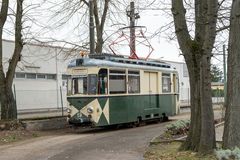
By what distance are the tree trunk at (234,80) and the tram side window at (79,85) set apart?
1123 centimetres

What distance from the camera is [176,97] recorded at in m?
30.1

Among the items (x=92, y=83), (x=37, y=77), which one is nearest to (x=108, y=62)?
(x=92, y=83)

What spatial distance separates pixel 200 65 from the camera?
13406 mm

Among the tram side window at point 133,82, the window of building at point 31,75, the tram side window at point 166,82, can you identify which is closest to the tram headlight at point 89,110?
the tram side window at point 133,82

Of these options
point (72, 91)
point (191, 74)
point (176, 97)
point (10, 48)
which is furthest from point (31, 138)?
Answer: point (10, 48)

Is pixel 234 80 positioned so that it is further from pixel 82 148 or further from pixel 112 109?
pixel 112 109

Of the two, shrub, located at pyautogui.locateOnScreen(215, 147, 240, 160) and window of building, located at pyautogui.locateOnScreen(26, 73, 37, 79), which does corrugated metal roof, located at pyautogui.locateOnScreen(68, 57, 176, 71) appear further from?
window of building, located at pyautogui.locateOnScreen(26, 73, 37, 79)

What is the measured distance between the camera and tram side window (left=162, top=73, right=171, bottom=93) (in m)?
28.1

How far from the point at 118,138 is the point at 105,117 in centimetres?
330

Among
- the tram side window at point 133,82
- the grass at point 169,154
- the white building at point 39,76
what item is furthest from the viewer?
the white building at point 39,76

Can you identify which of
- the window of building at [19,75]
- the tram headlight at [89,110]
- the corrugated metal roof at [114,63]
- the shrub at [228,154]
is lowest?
the shrub at [228,154]

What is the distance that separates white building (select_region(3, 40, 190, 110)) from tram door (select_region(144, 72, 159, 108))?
8421 millimetres

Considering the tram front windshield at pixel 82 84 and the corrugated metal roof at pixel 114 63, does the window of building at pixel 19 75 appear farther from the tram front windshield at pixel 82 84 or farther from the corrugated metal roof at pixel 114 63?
the tram front windshield at pixel 82 84

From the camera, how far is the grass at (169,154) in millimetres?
12734
